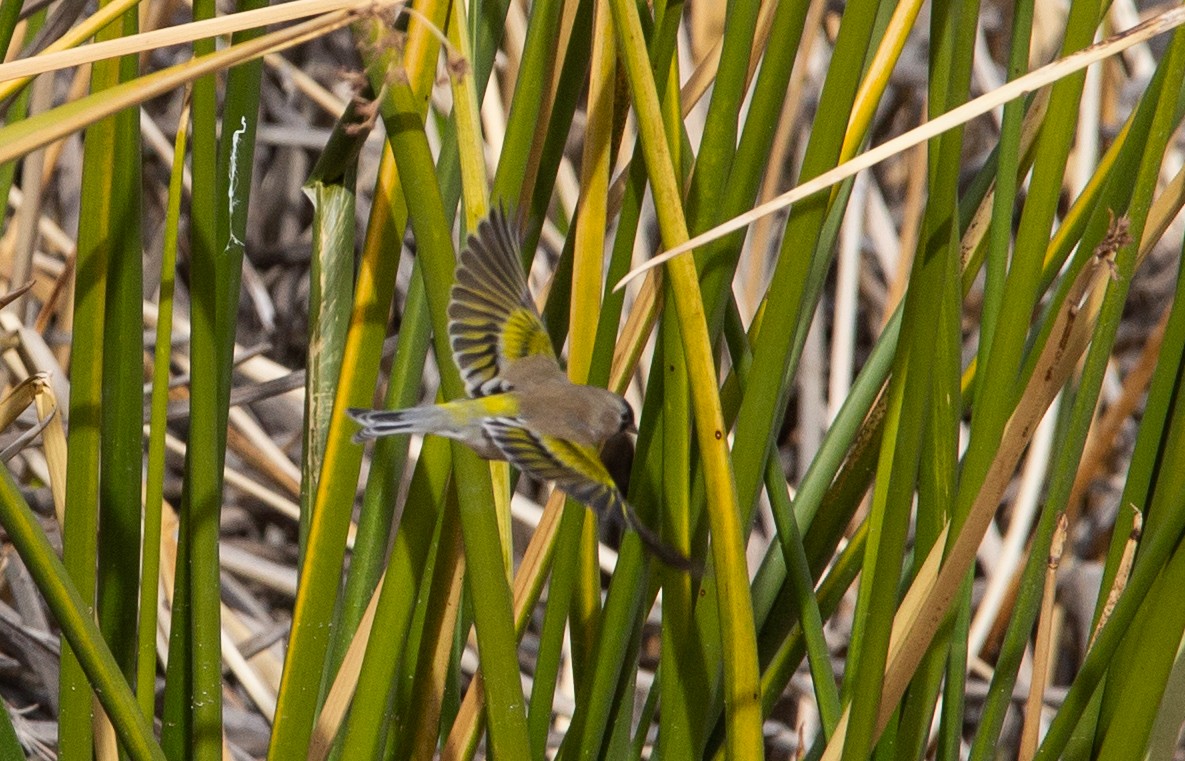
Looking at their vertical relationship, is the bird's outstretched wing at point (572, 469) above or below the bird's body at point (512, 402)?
below

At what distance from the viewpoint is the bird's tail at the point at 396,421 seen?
454 millimetres

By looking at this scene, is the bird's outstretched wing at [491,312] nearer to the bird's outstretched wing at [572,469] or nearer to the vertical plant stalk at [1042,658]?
the bird's outstretched wing at [572,469]

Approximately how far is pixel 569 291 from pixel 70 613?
0.89ft

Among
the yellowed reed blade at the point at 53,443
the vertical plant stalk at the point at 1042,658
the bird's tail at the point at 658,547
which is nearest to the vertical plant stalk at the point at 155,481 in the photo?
the yellowed reed blade at the point at 53,443

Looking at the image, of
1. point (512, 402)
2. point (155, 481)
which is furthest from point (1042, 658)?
point (155, 481)

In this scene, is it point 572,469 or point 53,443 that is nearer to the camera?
point 572,469

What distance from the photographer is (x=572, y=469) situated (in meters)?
0.47

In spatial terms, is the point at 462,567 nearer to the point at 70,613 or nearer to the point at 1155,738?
the point at 70,613

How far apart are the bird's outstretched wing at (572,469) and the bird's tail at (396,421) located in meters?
0.02

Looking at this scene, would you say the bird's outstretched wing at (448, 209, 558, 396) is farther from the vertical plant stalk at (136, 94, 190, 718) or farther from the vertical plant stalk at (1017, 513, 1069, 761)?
the vertical plant stalk at (1017, 513, 1069, 761)

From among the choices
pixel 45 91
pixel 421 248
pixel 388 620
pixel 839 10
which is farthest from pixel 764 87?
pixel 839 10

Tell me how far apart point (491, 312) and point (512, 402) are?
5cm

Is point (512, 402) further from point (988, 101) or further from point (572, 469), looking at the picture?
point (988, 101)

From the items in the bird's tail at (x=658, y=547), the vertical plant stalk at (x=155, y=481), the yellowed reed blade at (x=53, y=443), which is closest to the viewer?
the bird's tail at (x=658, y=547)
